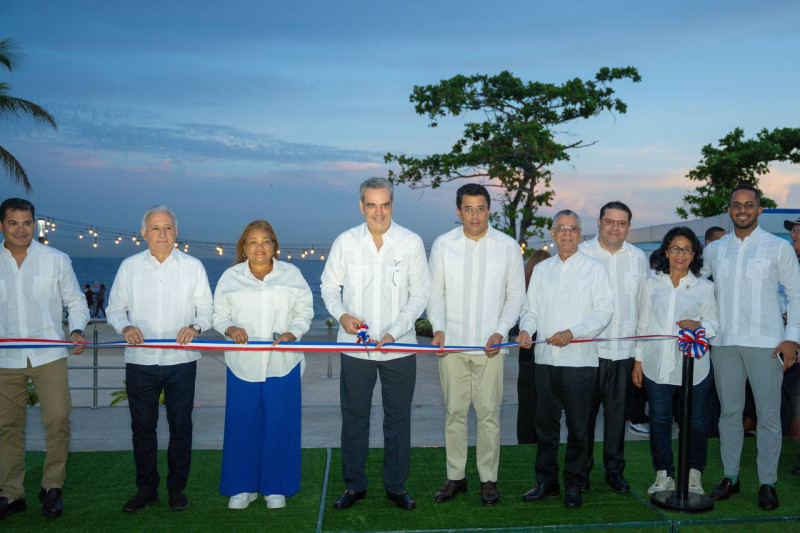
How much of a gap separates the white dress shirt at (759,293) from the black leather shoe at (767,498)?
0.96 meters

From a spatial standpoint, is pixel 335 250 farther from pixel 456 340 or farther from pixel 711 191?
pixel 711 191

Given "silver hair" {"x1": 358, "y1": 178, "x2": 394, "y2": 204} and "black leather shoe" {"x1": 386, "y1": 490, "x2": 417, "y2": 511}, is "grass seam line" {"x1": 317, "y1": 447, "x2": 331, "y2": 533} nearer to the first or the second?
"black leather shoe" {"x1": 386, "y1": 490, "x2": 417, "y2": 511}

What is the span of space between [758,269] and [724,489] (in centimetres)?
150

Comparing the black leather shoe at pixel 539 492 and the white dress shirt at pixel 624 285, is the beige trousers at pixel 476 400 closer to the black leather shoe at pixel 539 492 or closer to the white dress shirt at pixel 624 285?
the black leather shoe at pixel 539 492

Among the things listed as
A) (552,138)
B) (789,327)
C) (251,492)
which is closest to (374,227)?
(251,492)

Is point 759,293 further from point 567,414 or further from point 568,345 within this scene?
point 567,414

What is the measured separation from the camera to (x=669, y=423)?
4.36m

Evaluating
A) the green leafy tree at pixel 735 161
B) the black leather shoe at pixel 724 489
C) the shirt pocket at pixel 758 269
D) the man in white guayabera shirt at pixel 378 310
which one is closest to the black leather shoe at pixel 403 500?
the man in white guayabera shirt at pixel 378 310

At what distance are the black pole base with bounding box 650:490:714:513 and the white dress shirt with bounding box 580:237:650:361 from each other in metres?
0.94

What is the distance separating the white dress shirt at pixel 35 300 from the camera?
3.97 meters

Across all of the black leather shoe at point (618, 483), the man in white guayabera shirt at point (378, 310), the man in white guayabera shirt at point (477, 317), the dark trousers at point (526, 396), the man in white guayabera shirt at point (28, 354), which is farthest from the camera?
the dark trousers at point (526, 396)

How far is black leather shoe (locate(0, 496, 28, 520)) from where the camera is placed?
400 cm

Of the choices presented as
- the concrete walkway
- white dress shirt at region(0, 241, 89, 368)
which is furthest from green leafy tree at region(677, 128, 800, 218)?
white dress shirt at region(0, 241, 89, 368)

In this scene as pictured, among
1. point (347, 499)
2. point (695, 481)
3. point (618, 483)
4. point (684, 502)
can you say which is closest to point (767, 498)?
point (695, 481)
